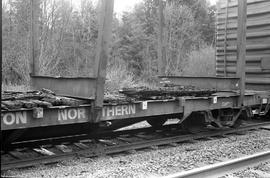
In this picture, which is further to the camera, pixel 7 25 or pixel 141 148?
pixel 7 25

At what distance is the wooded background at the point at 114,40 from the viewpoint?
1683 centimetres

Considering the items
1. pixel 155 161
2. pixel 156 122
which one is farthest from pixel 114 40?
pixel 155 161

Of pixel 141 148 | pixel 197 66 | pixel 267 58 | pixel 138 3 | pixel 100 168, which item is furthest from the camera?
pixel 138 3

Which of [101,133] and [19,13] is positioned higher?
[19,13]

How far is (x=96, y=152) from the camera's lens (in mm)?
5871

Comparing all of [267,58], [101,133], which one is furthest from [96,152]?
[267,58]

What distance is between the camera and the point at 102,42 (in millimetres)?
5293

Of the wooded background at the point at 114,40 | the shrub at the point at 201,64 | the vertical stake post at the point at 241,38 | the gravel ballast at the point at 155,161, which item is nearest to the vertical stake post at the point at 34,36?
the gravel ballast at the point at 155,161

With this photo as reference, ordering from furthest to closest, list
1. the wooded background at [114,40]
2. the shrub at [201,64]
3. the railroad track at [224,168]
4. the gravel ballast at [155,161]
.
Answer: the shrub at [201,64] < the wooded background at [114,40] < the gravel ballast at [155,161] < the railroad track at [224,168]

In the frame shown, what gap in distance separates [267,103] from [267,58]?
1.50 m

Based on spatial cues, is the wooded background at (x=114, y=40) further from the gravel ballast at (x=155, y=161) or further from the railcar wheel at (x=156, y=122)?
the gravel ballast at (x=155, y=161)

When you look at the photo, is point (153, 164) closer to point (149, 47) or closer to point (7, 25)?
point (7, 25)

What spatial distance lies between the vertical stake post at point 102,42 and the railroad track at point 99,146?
1.06 m

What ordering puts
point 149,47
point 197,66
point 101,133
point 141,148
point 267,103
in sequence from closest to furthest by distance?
point 141,148, point 101,133, point 267,103, point 197,66, point 149,47
